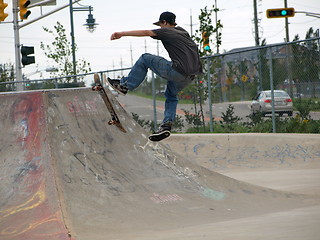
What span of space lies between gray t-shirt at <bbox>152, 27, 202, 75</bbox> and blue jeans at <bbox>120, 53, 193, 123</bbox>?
11cm

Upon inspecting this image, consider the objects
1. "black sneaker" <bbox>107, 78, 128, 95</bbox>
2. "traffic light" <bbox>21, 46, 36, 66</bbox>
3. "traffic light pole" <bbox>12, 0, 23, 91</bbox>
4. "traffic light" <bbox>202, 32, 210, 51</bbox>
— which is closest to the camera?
"black sneaker" <bbox>107, 78, 128, 95</bbox>

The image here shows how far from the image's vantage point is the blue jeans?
6.91m

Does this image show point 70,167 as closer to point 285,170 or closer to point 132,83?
point 132,83

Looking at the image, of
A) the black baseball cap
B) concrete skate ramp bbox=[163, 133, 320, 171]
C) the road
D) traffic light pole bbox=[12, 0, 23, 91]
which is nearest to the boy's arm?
the black baseball cap

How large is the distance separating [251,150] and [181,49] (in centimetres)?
648

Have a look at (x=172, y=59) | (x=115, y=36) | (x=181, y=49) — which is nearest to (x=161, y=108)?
(x=172, y=59)

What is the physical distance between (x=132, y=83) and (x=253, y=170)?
5844 millimetres

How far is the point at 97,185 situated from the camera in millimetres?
7375

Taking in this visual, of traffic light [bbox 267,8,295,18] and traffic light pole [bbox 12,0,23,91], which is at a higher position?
traffic light [bbox 267,8,295,18]

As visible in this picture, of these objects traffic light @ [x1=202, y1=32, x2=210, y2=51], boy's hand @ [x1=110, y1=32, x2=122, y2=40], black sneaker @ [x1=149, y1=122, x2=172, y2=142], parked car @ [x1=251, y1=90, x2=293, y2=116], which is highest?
traffic light @ [x1=202, y1=32, x2=210, y2=51]

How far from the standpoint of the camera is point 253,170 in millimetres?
12367

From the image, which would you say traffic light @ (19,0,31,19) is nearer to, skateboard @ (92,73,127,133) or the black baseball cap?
skateboard @ (92,73,127,133)

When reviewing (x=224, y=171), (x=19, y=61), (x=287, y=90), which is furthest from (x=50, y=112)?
(x=19, y=61)

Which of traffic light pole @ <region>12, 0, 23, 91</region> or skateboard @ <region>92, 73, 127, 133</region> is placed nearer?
skateboard @ <region>92, 73, 127, 133</region>
